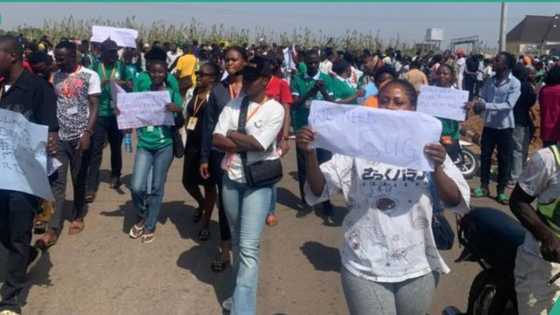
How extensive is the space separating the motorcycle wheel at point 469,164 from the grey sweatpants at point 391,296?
23.9 feet

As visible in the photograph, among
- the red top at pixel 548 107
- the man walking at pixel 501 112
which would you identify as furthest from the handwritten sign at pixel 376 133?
the man walking at pixel 501 112

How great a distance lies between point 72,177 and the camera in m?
6.38

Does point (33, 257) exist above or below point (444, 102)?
below

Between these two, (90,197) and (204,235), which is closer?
(204,235)

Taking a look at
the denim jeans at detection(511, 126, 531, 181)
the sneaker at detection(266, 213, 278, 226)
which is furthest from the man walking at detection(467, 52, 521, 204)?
the sneaker at detection(266, 213, 278, 226)

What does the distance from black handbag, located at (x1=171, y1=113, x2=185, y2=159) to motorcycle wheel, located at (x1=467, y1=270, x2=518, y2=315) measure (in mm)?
3418

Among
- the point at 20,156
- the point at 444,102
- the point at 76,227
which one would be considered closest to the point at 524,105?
the point at 444,102

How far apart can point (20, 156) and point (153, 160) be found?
2.00 meters

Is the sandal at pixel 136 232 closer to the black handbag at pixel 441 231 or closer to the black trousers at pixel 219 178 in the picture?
the black trousers at pixel 219 178

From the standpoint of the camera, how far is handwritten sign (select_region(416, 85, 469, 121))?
691cm

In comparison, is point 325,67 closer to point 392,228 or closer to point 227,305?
point 227,305

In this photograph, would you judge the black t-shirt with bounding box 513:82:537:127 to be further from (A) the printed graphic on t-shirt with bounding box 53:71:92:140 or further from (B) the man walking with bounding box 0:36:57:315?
(B) the man walking with bounding box 0:36:57:315

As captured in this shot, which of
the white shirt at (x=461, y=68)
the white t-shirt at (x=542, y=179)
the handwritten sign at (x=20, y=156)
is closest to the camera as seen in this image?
the white t-shirt at (x=542, y=179)

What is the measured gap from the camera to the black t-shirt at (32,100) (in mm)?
4434
